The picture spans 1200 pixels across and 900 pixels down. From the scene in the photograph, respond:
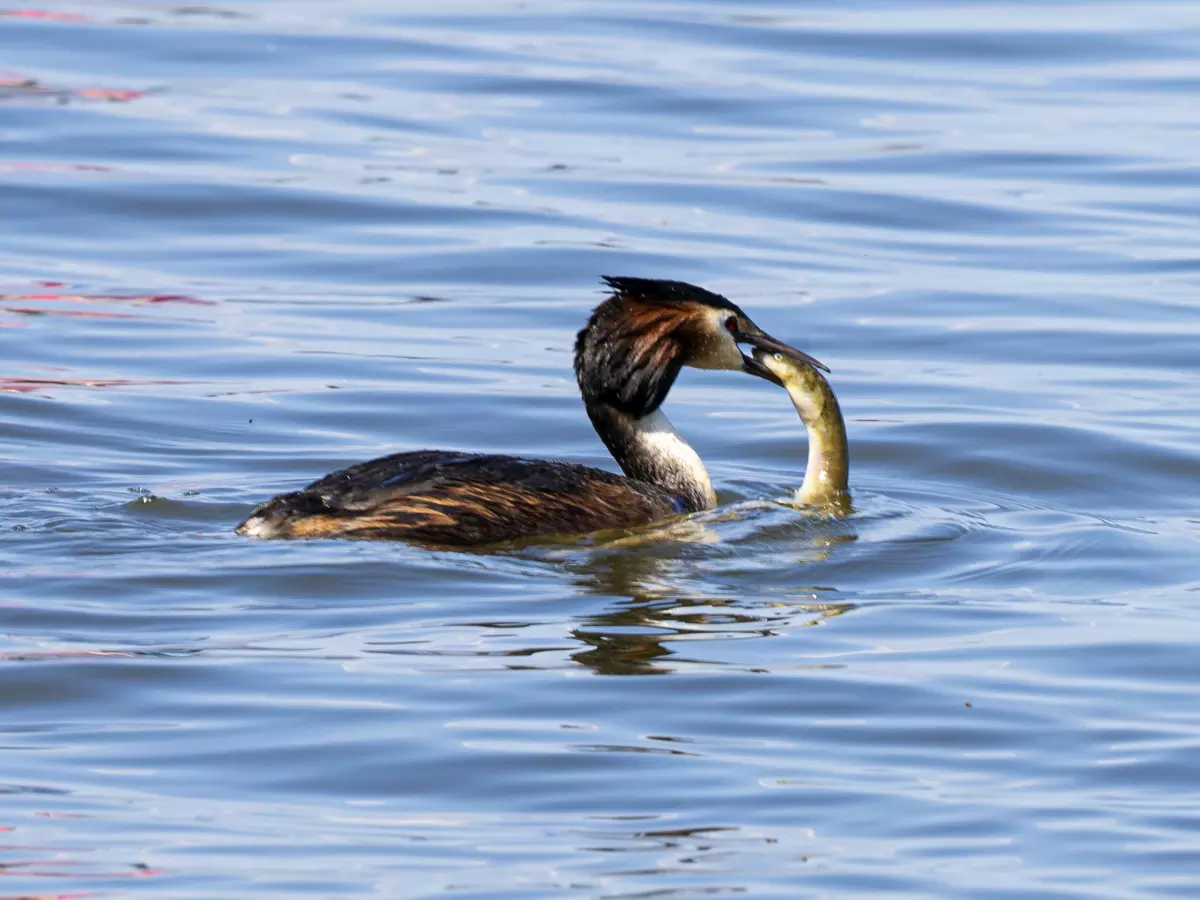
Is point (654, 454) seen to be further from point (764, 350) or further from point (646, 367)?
point (764, 350)

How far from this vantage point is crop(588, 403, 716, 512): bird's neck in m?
11.0

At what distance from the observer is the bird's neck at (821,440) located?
10859 mm

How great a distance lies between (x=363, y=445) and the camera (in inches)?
493

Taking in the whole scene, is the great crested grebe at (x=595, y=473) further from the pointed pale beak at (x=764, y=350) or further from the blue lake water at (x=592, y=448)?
the blue lake water at (x=592, y=448)

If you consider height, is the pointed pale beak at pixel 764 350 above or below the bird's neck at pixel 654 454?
above

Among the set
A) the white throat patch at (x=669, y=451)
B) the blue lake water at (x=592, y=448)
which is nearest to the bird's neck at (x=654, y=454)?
the white throat patch at (x=669, y=451)

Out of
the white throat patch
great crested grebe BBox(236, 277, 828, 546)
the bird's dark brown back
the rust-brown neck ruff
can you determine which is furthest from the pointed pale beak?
the bird's dark brown back

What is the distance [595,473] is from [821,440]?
42.6 inches

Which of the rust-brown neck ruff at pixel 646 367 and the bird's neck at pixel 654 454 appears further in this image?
the bird's neck at pixel 654 454

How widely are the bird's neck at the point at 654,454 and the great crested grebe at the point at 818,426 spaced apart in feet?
1.57

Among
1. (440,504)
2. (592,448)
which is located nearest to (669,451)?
(440,504)

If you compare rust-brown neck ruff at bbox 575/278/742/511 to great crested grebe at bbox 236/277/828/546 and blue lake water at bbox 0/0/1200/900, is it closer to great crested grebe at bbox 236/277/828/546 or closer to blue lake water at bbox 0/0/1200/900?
great crested grebe at bbox 236/277/828/546

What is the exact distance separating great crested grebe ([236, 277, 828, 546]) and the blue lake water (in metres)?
0.18

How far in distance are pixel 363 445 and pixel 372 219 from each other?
5.72m
